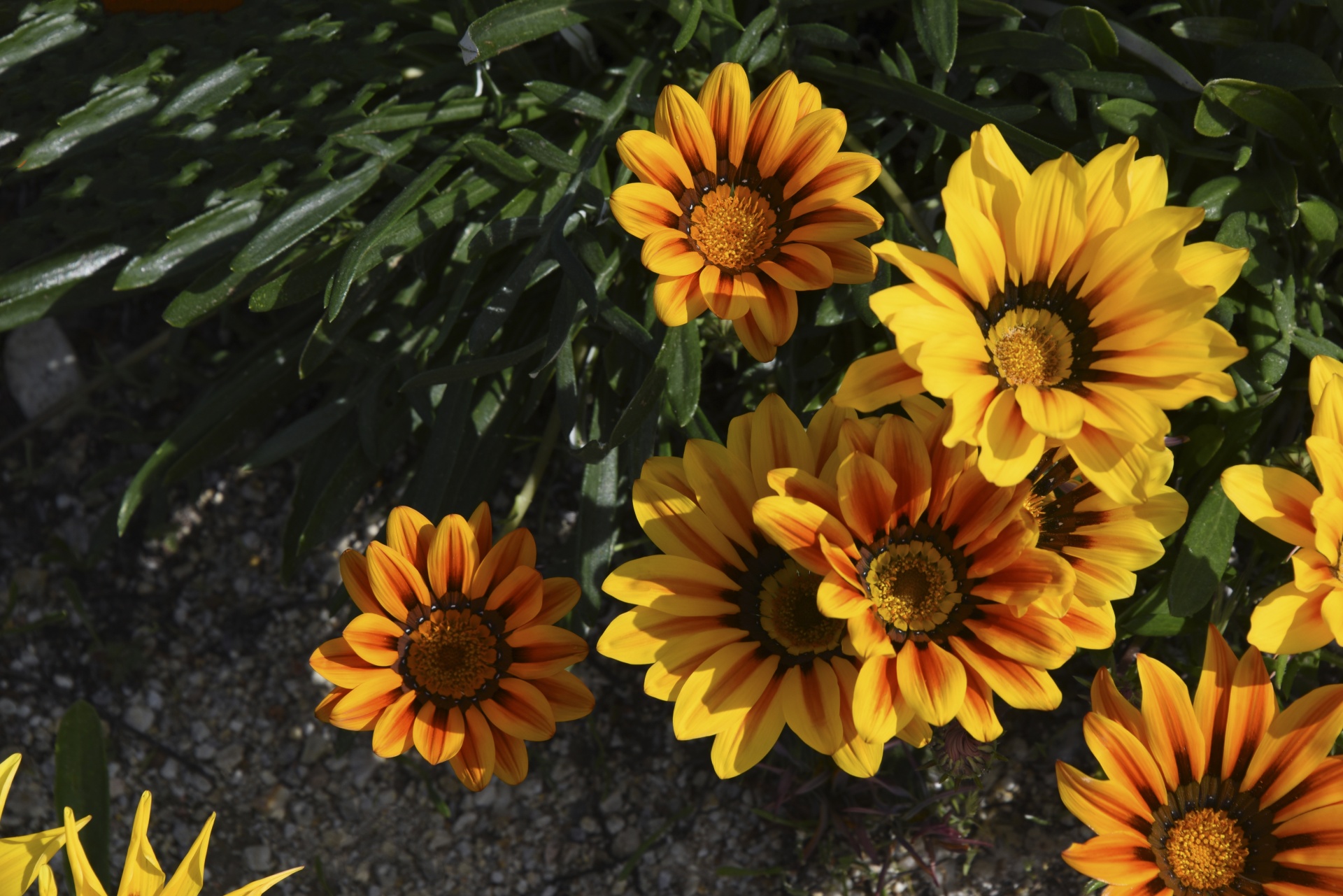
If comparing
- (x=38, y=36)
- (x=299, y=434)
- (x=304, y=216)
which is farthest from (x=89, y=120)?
(x=299, y=434)

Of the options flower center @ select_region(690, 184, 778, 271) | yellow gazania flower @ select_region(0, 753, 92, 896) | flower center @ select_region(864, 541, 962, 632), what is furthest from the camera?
flower center @ select_region(690, 184, 778, 271)

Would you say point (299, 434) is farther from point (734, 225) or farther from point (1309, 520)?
point (1309, 520)

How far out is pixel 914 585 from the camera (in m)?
1.52

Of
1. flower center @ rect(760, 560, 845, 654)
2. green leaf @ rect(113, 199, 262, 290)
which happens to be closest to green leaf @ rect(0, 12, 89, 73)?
green leaf @ rect(113, 199, 262, 290)

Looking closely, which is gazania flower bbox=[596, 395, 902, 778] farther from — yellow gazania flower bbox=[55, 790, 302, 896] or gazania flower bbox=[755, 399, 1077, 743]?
yellow gazania flower bbox=[55, 790, 302, 896]

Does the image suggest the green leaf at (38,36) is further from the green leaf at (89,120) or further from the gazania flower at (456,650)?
the gazania flower at (456,650)

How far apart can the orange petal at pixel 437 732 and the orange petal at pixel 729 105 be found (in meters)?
1.03

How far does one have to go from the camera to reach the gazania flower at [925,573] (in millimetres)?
1353

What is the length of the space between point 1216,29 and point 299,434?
198cm

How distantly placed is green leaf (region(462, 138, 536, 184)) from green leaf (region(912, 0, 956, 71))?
787mm

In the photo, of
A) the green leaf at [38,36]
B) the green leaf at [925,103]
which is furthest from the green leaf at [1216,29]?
the green leaf at [38,36]

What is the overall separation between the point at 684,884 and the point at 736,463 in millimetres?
1318

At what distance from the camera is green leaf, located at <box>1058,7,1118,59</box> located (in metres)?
1.87

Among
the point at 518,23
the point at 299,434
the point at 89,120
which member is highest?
the point at 518,23
